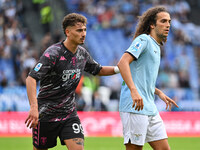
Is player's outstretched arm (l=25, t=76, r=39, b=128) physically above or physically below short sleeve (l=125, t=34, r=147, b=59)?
below

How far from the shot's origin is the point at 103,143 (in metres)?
11.5

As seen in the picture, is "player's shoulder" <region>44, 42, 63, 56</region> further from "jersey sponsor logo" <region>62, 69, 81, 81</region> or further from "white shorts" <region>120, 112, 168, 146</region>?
"white shorts" <region>120, 112, 168, 146</region>

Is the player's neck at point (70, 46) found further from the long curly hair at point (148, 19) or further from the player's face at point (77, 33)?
the long curly hair at point (148, 19)

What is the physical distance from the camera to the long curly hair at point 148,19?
550 cm

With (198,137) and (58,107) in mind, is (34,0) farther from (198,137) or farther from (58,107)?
(58,107)

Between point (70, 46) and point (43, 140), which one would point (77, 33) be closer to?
point (70, 46)

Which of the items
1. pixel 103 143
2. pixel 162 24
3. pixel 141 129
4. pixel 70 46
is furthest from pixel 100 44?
pixel 141 129

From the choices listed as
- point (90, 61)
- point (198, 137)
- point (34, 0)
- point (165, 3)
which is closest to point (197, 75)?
point (165, 3)

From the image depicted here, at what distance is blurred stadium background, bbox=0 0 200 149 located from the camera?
1634 cm

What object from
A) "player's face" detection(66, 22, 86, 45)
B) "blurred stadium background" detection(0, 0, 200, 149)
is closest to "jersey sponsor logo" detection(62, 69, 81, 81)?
"player's face" detection(66, 22, 86, 45)

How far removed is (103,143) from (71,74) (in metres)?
6.06

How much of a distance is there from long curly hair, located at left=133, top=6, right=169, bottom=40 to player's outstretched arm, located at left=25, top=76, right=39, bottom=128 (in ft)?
4.77

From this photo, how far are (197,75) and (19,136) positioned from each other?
8368 mm

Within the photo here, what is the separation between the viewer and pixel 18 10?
67.9 feet
